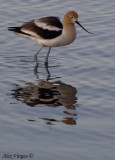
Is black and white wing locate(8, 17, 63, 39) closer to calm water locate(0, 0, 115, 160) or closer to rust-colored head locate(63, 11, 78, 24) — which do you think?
rust-colored head locate(63, 11, 78, 24)

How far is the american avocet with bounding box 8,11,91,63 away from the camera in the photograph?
13250 millimetres

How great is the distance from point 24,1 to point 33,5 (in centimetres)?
55

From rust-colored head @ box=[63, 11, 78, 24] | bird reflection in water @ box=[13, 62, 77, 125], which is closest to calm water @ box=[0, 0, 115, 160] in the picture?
bird reflection in water @ box=[13, 62, 77, 125]

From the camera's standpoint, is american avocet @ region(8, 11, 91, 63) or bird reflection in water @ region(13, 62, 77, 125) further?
american avocet @ region(8, 11, 91, 63)

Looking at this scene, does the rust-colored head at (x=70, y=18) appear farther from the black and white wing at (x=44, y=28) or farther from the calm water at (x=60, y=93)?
the calm water at (x=60, y=93)

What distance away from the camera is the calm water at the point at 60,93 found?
350 inches

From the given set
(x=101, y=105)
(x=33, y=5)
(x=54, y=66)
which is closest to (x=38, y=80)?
(x=54, y=66)

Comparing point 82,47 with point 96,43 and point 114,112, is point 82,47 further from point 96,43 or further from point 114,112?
point 114,112

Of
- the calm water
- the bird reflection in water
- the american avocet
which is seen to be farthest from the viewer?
the american avocet

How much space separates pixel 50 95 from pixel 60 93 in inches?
9.6

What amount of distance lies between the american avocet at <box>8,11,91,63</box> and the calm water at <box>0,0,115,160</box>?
1.75 ft

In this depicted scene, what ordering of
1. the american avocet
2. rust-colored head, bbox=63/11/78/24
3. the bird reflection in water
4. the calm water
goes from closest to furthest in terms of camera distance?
the calm water → the bird reflection in water → the american avocet → rust-colored head, bbox=63/11/78/24

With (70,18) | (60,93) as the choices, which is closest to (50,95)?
(60,93)

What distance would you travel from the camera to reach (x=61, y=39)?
43.5ft
